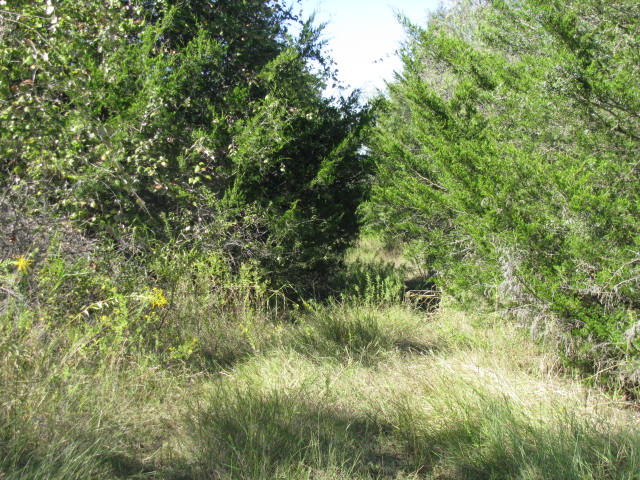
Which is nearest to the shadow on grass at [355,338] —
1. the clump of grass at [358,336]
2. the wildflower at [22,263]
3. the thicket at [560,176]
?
the clump of grass at [358,336]

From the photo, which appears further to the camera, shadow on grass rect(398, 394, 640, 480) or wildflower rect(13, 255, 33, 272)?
wildflower rect(13, 255, 33, 272)

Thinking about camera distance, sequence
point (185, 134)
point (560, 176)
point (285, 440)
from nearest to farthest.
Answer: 1. point (285, 440)
2. point (560, 176)
3. point (185, 134)

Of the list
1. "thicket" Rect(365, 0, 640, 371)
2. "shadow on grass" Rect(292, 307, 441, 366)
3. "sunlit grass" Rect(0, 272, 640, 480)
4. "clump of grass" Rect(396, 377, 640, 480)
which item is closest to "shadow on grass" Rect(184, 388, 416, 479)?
"sunlit grass" Rect(0, 272, 640, 480)

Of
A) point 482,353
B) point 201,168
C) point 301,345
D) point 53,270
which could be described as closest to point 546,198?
point 482,353

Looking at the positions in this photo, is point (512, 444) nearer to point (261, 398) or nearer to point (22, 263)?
point (261, 398)

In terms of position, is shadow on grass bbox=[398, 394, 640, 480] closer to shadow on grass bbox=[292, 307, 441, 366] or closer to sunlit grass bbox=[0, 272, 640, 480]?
sunlit grass bbox=[0, 272, 640, 480]

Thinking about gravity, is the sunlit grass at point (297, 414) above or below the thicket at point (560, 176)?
below

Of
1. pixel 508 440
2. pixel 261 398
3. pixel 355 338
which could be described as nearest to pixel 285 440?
pixel 261 398

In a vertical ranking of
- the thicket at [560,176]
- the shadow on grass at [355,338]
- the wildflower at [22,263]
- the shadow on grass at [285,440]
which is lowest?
the shadow on grass at [285,440]

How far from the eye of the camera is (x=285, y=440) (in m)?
2.91

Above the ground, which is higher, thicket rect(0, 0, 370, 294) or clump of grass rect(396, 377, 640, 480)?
thicket rect(0, 0, 370, 294)

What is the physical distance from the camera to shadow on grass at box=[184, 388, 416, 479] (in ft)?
8.84

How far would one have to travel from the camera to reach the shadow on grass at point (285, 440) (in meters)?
2.70

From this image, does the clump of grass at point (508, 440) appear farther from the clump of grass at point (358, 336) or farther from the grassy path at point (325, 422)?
the clump of grass at point (358, 336)
